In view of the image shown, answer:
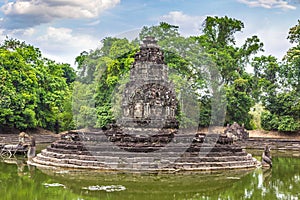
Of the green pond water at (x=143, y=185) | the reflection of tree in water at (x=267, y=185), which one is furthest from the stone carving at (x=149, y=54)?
the reflection of tree in water at (x=267, y=185)

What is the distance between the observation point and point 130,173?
15539 millimetres

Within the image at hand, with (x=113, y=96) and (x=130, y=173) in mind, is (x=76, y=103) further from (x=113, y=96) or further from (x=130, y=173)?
(x=130, y=173)

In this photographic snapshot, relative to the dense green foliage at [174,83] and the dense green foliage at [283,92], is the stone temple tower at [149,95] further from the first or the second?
the dense green foliage at [283,92]

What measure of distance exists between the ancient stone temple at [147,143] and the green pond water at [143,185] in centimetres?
78

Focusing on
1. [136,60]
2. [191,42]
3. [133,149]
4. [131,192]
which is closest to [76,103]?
[191,42]

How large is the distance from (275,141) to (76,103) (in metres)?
18.7

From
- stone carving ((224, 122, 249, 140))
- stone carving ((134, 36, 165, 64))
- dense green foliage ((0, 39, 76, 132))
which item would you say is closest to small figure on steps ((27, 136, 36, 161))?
stone carving ((134, 36, 165, 64))

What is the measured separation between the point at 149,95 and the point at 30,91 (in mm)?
16575

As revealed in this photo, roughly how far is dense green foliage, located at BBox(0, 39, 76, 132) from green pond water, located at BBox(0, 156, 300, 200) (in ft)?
52.0

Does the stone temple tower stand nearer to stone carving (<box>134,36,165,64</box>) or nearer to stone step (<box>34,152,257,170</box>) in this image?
stone carving (<box>134,36,165,64</box>)

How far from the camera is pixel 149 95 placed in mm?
20656

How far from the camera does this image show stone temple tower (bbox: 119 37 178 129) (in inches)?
805

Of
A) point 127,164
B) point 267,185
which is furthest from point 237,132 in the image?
point 267,185

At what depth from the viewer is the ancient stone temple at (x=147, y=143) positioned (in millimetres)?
16328
